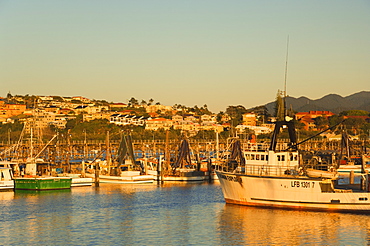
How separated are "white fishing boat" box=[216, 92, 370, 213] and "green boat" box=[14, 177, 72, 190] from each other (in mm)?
26914

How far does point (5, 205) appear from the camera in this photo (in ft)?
216

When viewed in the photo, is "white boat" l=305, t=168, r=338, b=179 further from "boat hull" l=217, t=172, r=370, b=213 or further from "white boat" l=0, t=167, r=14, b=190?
"white boat" l=0, t=167, r=14, b=190

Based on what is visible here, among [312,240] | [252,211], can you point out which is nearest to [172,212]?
[252,211]

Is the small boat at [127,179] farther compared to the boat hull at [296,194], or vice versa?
the small boat at [127,179]

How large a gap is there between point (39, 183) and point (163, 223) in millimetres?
30533

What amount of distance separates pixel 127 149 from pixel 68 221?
1720 inches

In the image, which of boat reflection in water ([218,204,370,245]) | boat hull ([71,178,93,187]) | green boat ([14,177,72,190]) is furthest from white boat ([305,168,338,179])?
boat hull ([71,178,93,187])

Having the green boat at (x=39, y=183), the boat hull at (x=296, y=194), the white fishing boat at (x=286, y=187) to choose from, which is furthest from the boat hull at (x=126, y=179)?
the boat hull at (x=296, y=194)

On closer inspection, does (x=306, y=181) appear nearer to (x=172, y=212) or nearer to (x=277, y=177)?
(x=277, y=177)

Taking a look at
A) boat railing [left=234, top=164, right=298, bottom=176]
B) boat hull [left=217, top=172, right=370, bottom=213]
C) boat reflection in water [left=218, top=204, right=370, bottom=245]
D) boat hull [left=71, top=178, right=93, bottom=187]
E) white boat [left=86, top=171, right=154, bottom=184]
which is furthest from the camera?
white boat [left=86, top=171, right=154, bottom=184]

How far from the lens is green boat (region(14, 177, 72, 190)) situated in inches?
3142

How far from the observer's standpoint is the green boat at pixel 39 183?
262 feet

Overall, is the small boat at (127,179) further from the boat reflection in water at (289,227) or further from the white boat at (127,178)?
the boat reflection in water at (289,227)

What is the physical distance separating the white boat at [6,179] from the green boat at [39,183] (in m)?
0.68
